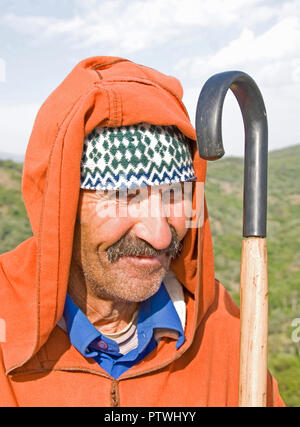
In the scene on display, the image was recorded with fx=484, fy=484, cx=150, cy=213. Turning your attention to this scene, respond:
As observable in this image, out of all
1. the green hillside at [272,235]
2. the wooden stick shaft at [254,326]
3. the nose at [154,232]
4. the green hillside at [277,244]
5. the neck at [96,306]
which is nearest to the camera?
the wooden stick shaft at [254,326]

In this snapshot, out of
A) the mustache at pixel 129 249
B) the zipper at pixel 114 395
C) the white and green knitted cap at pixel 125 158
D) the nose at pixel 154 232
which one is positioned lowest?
the zipper at pixel 114 395

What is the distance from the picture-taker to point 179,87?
84.3 inches

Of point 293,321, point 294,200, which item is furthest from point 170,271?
point 294,200

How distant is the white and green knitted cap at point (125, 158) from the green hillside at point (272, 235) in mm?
4778

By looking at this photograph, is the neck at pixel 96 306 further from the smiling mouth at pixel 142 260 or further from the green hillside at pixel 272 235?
the green hillside at pixel 272 235

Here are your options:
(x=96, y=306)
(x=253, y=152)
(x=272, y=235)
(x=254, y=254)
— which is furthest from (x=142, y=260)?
(x=272, y=235)

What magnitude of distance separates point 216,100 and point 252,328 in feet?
2.54

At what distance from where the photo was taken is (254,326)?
1647 millimetres

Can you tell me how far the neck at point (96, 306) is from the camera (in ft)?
6.87

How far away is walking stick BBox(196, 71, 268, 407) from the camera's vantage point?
1.63m

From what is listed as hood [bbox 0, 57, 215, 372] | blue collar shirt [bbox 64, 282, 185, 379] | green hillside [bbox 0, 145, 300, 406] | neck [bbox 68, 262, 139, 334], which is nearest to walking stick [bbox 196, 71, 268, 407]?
hood [bbox 0, 57, 215, 372]

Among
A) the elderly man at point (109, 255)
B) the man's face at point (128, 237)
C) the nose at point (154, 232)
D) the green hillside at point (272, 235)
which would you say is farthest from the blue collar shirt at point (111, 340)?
the green hillside at point (272, 235)

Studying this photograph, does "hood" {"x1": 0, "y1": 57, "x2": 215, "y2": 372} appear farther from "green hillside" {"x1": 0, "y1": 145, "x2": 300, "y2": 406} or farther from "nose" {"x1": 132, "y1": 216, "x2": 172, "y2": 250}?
"green hillside" {"x1": 0, "y1": 145, "x2": 300, "y2": 406}

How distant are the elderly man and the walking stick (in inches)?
12.6
